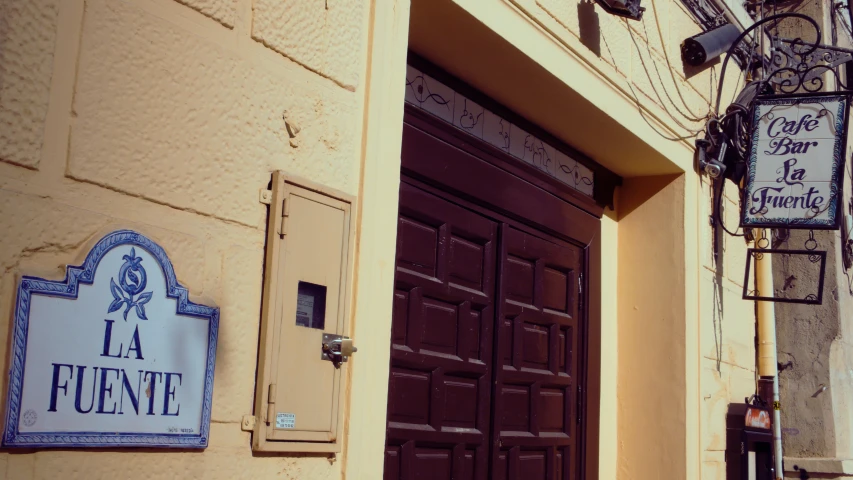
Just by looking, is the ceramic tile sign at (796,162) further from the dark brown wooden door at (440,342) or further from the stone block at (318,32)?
the stone block at (318,32)

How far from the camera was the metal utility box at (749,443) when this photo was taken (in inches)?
232

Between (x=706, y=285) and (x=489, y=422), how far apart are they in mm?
1980

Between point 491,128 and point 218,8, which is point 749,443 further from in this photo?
point 218,8

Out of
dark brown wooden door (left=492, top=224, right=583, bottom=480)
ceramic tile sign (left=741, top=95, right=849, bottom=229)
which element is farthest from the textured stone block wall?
ceramic tile sign (left=741, top=95, right=849, bottom=229)

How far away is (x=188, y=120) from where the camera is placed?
2.48 meters

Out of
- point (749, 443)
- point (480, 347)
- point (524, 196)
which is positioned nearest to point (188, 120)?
point (480, 347)

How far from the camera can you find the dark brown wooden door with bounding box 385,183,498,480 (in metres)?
3.97

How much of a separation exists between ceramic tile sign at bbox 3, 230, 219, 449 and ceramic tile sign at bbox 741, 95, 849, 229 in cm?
408

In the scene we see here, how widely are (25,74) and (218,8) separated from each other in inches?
25.4

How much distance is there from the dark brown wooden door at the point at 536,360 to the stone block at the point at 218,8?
2334 millimetres

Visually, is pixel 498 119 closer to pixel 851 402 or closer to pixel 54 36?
pixel 54 36

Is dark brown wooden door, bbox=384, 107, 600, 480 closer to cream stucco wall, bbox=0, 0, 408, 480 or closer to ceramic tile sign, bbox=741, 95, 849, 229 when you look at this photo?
cream stucco wall, bbox=0, 0, 408, 480

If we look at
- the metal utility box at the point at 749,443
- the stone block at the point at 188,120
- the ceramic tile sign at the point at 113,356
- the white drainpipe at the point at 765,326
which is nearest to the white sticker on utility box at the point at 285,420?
the ceramic tile sign at the point at 113,356

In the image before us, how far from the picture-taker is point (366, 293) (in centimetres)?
302
